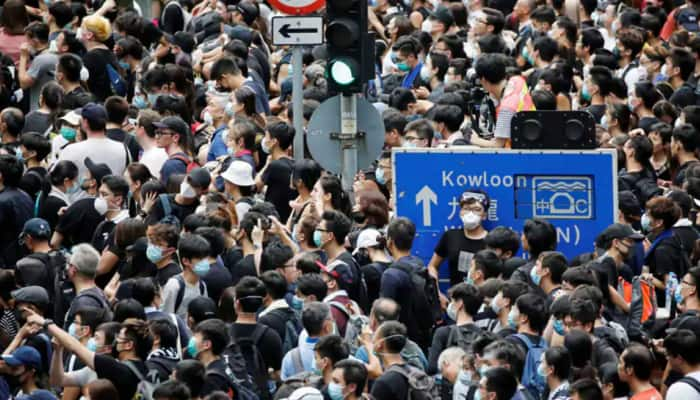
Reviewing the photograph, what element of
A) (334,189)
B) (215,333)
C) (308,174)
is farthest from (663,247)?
(215,333)

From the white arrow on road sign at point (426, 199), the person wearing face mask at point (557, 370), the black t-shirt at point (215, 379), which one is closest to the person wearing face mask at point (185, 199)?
the white arrow on road sign at point (426, 199)

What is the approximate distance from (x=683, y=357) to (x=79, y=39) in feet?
32.3

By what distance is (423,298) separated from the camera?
554 inches

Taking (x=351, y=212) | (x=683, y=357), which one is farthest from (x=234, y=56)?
(x=683, y=357)

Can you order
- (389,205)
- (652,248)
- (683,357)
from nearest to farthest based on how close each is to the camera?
(683,357) < (652,248) < (389,205)

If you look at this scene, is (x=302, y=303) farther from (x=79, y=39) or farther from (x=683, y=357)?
(x=79, y=39)

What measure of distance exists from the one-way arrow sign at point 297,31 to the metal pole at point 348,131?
649 mm

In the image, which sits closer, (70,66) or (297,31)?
(297,31)

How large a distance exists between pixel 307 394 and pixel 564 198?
444 centimetres

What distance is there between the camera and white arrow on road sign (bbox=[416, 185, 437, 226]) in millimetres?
15367

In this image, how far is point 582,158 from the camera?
15.1 m

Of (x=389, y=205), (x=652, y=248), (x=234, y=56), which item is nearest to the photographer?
(x=652, y=248)

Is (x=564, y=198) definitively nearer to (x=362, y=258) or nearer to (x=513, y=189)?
(x=513, y=189)

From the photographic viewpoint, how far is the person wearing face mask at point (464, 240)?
15.0 meters
